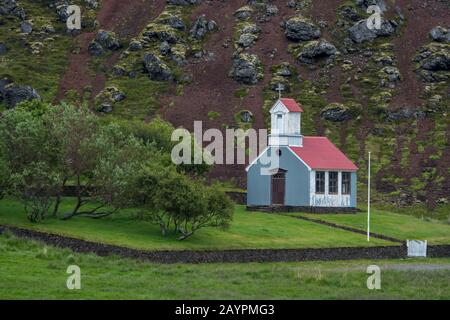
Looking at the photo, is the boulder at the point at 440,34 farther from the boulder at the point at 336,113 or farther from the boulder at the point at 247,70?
the boulder at the point at 247,70

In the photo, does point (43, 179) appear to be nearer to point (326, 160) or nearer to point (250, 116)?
point (326, 160)

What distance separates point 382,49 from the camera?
147125 millimetres

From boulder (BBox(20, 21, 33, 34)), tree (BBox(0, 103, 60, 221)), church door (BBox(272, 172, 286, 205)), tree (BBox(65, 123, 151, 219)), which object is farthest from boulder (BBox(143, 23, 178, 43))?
tree (BBox(0, 103, 60, 221))

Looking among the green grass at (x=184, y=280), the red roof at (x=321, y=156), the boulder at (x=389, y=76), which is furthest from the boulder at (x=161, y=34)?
the green grass at (x=184, y=280)

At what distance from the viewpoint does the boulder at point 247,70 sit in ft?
466

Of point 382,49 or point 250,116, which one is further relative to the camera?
point 382,49

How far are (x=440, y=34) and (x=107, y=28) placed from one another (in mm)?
54372

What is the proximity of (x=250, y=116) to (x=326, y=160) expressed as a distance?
128ft

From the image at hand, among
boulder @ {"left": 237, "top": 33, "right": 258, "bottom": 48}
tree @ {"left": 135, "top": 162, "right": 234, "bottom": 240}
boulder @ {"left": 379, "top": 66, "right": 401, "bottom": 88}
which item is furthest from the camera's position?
boulder @ {"left": 237, "top": 33, "right": 258, "bottom": 48}

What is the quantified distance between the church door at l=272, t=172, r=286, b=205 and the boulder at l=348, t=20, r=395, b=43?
206ft

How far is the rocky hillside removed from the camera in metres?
130

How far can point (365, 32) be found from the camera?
150m

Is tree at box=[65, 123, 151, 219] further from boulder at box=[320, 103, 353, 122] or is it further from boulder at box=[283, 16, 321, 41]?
boulder at box=[283, 16, 321, 41]

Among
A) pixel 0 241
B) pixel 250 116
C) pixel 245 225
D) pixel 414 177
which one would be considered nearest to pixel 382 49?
pixel 250 116
